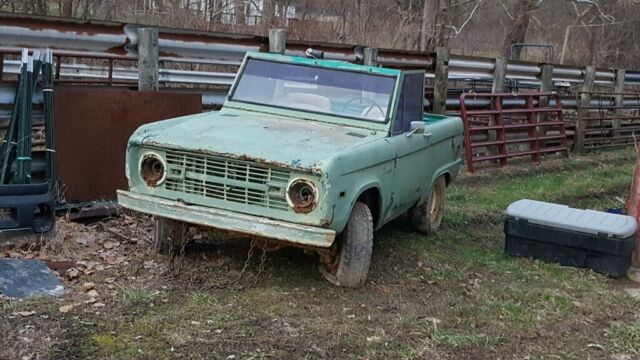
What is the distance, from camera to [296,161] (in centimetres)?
484

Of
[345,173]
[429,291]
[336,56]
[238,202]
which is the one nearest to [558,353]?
[429,291]

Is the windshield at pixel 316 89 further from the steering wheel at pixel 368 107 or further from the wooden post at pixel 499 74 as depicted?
the wooden post at pixel 499 74

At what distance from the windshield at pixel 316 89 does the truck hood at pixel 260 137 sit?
208 mm

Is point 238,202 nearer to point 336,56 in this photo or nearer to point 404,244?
point 404,244

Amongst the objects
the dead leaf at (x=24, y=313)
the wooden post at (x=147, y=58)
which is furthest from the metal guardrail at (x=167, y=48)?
the dead leaf at (x=24, y=313)

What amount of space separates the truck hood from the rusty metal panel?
1258 millimetres

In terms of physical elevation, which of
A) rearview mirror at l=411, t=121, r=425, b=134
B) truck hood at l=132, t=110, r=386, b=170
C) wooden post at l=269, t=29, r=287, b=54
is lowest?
truck hood at l=132, t=110, r=386, b=170

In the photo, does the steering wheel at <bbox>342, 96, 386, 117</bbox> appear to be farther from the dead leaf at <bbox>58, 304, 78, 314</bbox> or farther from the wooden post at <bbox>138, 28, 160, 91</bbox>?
the dead leaf at <bbox>58, 304, 78, 314</bbox>

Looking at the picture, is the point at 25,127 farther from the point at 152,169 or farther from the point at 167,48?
the point at 167,48

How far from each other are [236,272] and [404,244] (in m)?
1.95

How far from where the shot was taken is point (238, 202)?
5.05 meters

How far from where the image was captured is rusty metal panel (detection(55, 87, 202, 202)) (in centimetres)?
661

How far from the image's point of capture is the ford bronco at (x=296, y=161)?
16.1 ft

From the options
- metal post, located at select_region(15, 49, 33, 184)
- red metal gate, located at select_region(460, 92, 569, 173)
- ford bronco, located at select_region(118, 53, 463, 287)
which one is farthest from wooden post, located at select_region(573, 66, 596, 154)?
metal post, located at select_region(15, 49, 33, 184)
